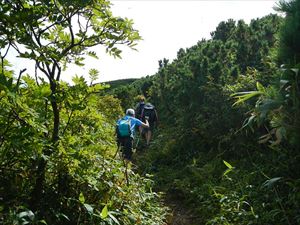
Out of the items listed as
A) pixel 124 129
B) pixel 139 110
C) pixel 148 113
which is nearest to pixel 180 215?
pixel 124 129

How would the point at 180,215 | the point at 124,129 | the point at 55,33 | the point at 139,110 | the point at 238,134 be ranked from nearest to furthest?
the point at 55,33 < the point at 180,215 < the point at 124,129 < the point at 238,134 < the point at 139,110

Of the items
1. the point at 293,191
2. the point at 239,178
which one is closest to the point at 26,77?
the point at 293,191

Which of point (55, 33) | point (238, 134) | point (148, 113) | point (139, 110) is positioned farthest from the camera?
point (139, 110)

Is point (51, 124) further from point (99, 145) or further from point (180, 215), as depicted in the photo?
point (180, 215)

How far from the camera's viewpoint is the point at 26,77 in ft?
10.4

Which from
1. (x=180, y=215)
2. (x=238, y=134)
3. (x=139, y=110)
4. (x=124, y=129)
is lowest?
(x=180, y=215)

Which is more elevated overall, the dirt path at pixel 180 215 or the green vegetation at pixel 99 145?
the green vegetation at pixel 99 145

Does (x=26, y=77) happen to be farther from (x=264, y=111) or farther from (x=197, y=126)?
(x=197, y=126)

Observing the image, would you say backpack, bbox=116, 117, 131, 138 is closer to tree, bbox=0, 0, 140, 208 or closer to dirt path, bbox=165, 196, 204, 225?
dirt path, bbox=165, 196, 204, 225

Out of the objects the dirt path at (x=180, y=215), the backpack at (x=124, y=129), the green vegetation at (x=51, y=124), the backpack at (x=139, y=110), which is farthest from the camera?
the backpack at (x=139, y=110)

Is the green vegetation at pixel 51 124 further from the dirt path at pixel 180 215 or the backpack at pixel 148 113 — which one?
the backpack at pixel 148 113

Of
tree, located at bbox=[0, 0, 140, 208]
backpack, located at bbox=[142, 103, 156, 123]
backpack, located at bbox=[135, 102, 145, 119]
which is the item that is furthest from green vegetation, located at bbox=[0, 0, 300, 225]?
backpack, located at bbox=[135, 102, 145, 119]

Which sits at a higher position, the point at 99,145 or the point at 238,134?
the point at 99,145

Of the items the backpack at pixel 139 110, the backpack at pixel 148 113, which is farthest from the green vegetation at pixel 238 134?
the backpack at pixel 139 110
